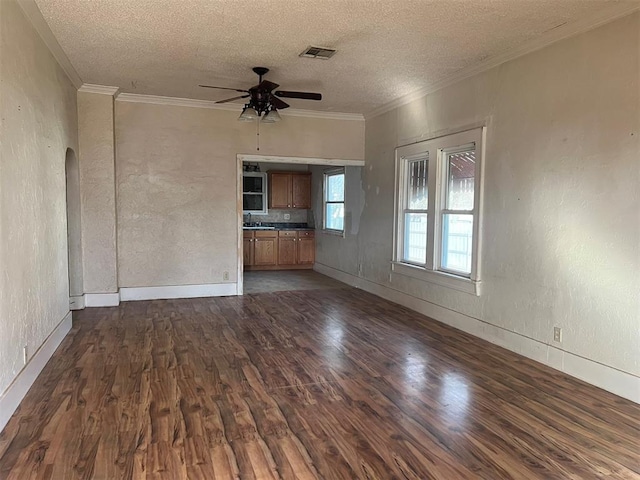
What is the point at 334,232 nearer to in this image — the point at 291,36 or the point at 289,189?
the point at 289,189

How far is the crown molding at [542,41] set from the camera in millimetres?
3080

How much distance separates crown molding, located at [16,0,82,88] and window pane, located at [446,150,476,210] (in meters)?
3.95

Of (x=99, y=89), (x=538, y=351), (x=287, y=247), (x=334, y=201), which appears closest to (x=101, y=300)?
(x=99, y=89)

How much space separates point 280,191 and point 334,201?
1441mm

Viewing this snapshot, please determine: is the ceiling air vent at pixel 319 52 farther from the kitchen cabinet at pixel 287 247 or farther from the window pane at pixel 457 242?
the kitchen cabinet at pixel 287 247

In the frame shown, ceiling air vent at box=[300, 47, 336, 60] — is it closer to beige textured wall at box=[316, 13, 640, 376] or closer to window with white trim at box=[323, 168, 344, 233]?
beige textured wall at box=[316, 13, 640, 376]

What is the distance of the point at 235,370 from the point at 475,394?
1797 millimetres

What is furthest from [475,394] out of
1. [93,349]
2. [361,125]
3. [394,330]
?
[361,125]

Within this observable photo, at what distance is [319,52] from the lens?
410 cm

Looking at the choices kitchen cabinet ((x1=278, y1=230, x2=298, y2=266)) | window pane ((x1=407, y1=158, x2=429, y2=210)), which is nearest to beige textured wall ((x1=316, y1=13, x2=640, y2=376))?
window pane ((x1=407, y1=158, x2=429, y2=210))

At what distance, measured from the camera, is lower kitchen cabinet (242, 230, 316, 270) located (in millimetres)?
8883

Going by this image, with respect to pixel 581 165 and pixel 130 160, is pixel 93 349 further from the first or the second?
pixel 581 165

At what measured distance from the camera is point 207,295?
21.0 feet

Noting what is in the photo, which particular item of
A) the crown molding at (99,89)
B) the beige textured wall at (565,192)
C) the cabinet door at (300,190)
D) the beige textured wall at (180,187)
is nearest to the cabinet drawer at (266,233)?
the cabinet door at (300,190)
